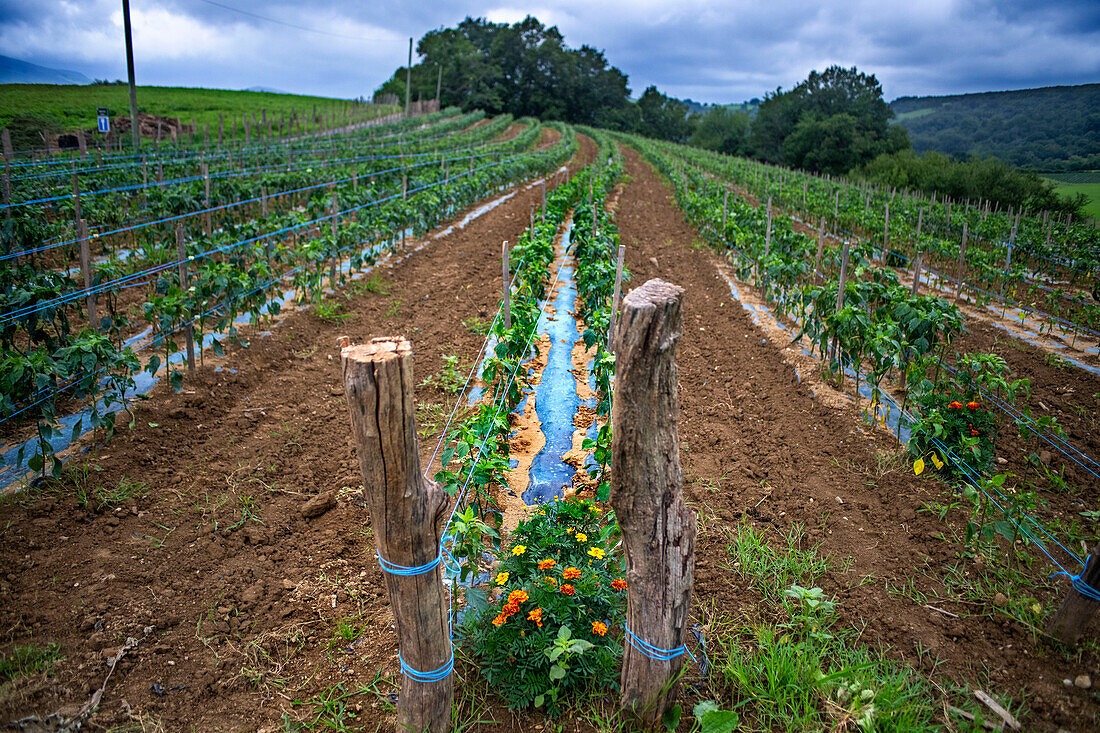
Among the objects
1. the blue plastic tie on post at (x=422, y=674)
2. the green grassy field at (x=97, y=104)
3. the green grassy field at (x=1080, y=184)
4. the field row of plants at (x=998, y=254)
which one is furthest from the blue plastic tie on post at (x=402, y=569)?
the green grassy field at (x=1080, y=184)

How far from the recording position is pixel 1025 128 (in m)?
47.2

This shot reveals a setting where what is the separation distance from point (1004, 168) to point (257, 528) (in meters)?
34.3

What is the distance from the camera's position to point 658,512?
7.46 feet

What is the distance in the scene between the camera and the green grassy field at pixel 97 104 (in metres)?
22.8

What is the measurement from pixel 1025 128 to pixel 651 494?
61.8 metres

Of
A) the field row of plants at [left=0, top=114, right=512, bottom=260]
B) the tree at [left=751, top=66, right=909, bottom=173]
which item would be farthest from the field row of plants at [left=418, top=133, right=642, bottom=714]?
Result: the tree at [left=751, top=66, right=909, bottom=173]

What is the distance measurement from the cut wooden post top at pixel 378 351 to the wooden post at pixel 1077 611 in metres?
3.12

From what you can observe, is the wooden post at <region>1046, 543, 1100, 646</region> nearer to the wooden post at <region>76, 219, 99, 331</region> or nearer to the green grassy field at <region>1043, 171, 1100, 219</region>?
the wooden post at <region>76, 219, 99, 331</region>

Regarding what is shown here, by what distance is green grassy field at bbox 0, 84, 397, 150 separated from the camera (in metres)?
22.8

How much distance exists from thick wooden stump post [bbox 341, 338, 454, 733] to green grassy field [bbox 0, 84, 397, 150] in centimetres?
2442

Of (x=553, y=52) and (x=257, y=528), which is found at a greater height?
(x=553, y=52)

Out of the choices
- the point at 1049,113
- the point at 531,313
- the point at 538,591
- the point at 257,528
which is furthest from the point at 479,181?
the point at 1049,113

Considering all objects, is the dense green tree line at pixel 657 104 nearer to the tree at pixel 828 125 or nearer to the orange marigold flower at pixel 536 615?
the tree at pixel 828 125

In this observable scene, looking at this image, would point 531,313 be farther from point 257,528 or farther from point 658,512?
point 658,512
